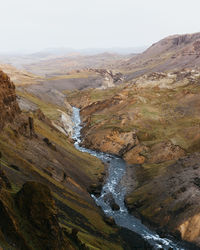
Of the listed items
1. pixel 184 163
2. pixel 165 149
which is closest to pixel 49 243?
pixel 184 163

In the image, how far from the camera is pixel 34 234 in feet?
63.3

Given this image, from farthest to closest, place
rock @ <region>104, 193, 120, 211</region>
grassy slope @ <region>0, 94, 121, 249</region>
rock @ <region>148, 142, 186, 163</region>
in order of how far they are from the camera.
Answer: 1. rock @ <region>148, 142, 186, 163</region>
2. rock @ <region>104, 193, 120, 211</region>
3. grassy slope @ <region>0, 94, 121, 249</region>

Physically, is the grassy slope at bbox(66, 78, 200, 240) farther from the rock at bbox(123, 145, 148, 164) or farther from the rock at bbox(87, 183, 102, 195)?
the rock at bbox(87, 183, 102, 195)

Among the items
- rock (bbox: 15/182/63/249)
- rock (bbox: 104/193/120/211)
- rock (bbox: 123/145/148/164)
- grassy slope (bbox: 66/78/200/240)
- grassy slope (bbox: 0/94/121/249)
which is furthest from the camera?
rock (bbox: 123/145/148/164)

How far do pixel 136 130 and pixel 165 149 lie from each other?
13855 millimetres

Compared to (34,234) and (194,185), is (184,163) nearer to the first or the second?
(194,185)

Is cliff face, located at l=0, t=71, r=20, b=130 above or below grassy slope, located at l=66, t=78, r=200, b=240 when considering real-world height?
above

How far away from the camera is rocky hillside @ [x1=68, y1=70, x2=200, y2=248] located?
1658 inches

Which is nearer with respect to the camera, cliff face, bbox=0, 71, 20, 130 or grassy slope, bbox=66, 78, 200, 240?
cliff face, bbox=0, 71, 20, 130

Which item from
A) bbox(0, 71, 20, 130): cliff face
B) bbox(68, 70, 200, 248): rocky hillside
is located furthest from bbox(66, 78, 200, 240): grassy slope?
bbox(0, 71, 20, 130): cliff face

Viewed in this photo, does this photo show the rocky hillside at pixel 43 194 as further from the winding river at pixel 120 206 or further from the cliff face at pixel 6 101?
the winding river at pixel 120 206

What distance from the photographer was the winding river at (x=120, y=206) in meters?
37.8

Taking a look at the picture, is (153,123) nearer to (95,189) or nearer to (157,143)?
(157,143)

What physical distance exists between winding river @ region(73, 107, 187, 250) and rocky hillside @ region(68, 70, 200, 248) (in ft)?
4.73
